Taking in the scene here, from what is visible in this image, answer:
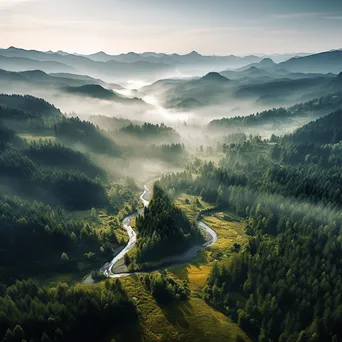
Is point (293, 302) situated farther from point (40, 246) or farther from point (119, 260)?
point (40, 246)

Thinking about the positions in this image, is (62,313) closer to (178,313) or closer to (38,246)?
(178,313)

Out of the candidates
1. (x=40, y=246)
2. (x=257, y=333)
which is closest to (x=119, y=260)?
(x=40, y=246)

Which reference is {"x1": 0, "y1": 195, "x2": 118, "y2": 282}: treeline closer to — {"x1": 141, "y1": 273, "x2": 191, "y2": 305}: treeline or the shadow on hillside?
{"x1": 141, "y1": 273, "x2": 191, "y2": 305}: treeline

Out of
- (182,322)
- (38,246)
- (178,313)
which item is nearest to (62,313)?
(178,313)

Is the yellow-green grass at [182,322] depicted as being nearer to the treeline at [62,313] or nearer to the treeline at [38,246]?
the treeline at [62,313]

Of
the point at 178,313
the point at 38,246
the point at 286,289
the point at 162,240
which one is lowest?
the point at 178,313

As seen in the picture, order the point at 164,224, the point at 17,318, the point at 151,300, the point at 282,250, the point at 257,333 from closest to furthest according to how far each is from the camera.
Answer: the point at 17,318 < the point at 257,333 < the point at 151,300 < the point at 282,250 < the point at 164,224
